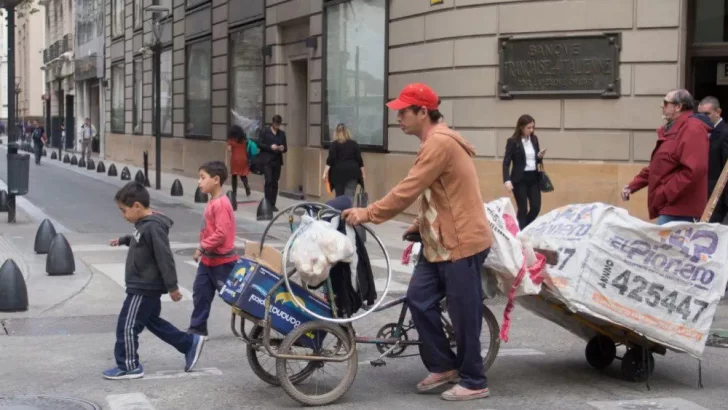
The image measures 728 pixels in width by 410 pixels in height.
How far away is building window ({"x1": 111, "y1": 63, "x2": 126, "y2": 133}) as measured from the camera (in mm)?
43125

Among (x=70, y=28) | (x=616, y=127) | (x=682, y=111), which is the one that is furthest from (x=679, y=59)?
(x=70, y=28)

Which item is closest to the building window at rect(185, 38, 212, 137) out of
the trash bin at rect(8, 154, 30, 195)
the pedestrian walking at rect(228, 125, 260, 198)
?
the pedestrian walking at rect(228, 125, 260, 198)

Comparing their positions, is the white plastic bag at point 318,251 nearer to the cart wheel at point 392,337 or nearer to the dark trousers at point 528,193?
the cart wheel at point 392,337

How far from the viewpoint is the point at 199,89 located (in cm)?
3086

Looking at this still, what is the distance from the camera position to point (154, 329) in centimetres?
715

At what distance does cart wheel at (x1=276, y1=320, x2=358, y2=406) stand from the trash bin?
11105 millimetres

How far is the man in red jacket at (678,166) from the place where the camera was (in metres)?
8.24

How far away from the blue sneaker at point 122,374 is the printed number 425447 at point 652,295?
126 inches

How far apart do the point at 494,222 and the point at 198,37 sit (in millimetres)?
25153

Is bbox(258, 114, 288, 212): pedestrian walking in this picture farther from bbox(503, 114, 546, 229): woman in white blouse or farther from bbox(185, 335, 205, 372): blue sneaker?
bbox(185, 335, 205, 372): blue sneaker

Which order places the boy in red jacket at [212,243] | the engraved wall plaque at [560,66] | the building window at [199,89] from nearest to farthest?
the boy in red jacket at [212,243] < the engraved wall plaque at [560,66] < the building window at [199,89]

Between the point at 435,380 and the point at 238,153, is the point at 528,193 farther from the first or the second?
the point at 238,153

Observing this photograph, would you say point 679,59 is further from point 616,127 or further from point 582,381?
point 582,381

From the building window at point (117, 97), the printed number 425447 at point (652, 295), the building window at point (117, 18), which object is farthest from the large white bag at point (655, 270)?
the building window at point (117, 18)
